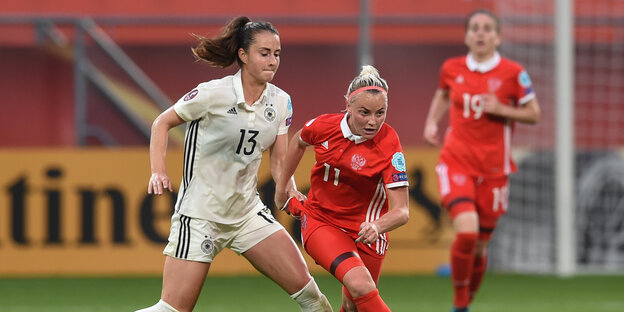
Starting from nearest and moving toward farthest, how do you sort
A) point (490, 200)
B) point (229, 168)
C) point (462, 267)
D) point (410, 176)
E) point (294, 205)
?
point (229, 168) < point (294, 205) < point (462, 267) < point (490, 200) < point (410, 176)

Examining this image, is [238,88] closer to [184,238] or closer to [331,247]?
[184,238]

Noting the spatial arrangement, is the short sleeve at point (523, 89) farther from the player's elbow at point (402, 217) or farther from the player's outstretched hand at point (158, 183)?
the player's outstretched hand at point (158, 183)

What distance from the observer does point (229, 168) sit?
5676mm

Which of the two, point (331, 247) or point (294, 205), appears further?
point (294, 205)

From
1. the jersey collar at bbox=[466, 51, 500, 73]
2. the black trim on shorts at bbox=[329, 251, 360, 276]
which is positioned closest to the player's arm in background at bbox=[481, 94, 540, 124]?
the jersey collar at bbox=[466, 51, 500, 73]

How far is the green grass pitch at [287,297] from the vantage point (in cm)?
872

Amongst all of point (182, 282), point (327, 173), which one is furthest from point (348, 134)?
point (182, 282)

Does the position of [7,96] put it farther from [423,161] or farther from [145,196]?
[423,161]

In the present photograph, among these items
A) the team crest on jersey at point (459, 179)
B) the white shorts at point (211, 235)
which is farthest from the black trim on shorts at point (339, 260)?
the team crest on jersey at point (459, 179)

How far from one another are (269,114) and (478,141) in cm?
256

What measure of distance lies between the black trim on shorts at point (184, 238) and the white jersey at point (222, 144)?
0.14 ft

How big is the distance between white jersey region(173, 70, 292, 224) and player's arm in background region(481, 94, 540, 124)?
A: 7.72 ft

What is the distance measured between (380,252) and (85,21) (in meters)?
6.46

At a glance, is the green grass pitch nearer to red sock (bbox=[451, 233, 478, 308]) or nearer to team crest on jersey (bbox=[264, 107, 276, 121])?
red sock (bbox=[451, 233, 478, 308])
